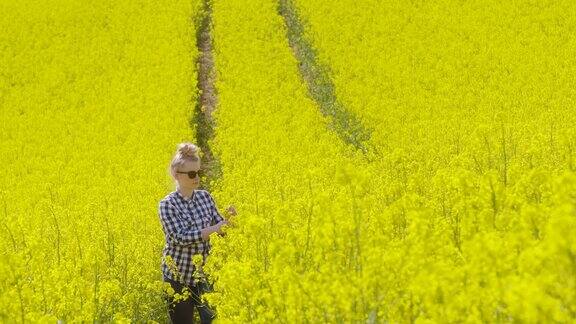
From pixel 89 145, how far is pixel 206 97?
3.71m

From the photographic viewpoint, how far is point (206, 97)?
58.6 feet

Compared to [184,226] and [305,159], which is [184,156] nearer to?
[184,226]

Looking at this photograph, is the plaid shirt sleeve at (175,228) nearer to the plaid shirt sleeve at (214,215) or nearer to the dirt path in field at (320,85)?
the plaid shirt sleeve at (214,215)

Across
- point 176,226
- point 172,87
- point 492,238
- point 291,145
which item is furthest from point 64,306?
point 172,87

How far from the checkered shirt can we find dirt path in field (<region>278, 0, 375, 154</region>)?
5.79 m

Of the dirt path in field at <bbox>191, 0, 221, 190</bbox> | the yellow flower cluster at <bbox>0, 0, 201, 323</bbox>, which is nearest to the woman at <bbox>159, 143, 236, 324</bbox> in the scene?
the yellow flower cluster at <bbox>0, 0, 201, 323</bbox>

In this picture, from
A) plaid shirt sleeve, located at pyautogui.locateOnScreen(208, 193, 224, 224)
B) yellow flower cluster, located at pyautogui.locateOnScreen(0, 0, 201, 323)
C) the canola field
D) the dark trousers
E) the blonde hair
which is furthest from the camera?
plaid shirt sleeve, located at pyautogui.locateOnScreen(208, 193, 224, 224)

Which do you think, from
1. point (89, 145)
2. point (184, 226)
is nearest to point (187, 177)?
point (184, 226)

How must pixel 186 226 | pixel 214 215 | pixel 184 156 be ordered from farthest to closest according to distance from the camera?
pixel 214 215 → pixel 186 226 → pixel 184 156

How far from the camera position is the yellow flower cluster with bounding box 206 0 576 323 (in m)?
2.67

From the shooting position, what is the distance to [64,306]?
438cm

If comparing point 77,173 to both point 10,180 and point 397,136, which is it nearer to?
point 10,180

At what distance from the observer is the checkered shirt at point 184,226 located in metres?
5.64

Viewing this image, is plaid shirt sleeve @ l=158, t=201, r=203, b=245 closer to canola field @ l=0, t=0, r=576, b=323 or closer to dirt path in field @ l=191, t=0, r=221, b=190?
canola field @ l=0, t=0, r=576, b=323
